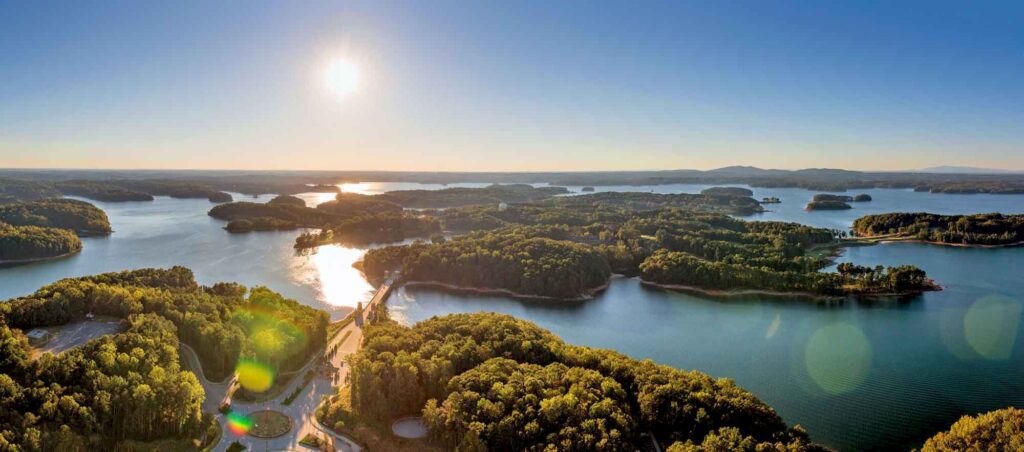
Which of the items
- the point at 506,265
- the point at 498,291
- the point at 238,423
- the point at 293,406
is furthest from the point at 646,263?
the point at 238,423

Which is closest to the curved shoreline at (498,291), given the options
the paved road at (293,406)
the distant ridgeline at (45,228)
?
the paved road at (293,406)

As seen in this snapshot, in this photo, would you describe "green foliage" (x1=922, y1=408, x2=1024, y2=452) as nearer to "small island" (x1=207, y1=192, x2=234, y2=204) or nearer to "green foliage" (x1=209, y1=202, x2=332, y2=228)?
"green foliage" (x1=209, y1=202, x2=332, y2=228)

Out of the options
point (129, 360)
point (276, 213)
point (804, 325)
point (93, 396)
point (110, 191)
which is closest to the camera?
point (93, 396)

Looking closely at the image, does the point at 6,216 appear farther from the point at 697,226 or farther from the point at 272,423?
the point at 697,226

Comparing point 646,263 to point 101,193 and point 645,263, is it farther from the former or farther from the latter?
point 101,193

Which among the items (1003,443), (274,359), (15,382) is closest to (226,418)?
(274,359)

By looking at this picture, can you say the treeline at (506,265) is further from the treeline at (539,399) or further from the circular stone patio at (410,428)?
the circular stone patio at (410,428)

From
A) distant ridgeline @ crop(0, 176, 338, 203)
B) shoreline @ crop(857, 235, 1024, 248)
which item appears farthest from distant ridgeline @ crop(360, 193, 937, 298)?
distant ridgeline @ crop(0, 176, 338, 203)
